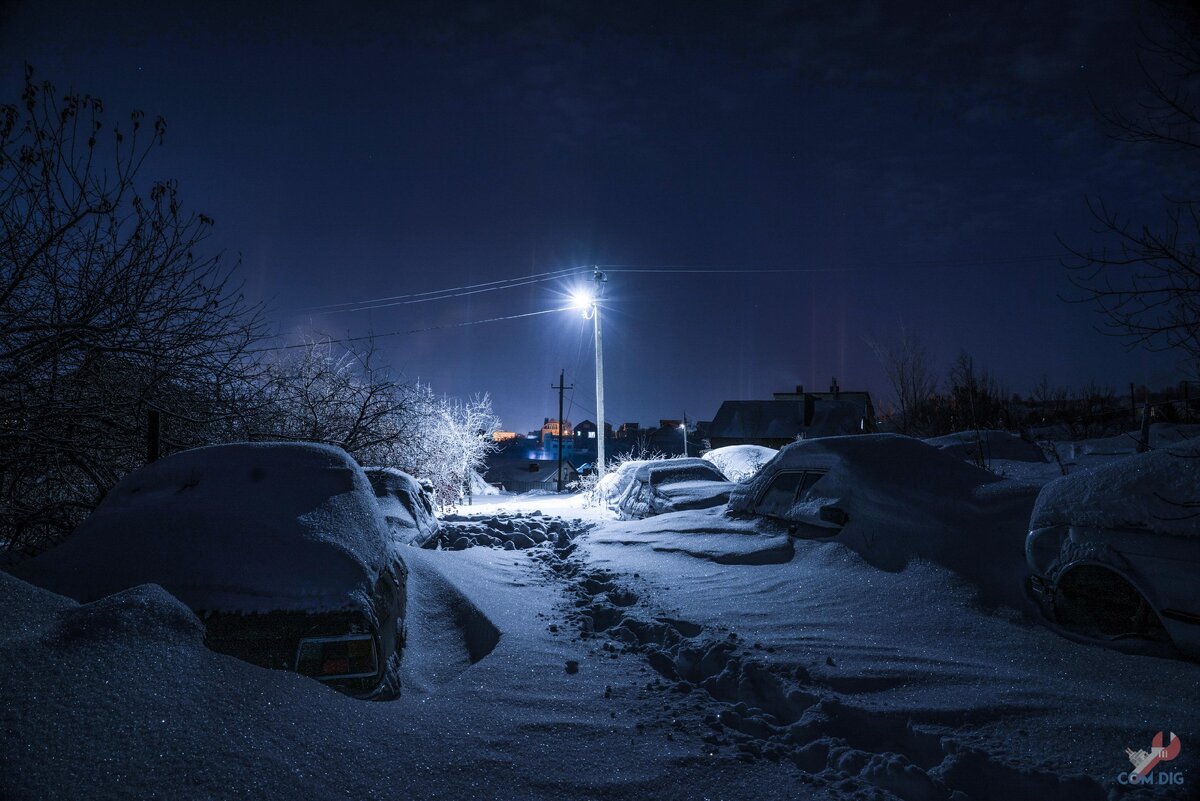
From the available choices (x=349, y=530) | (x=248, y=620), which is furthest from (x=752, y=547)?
(x=248, y=620)

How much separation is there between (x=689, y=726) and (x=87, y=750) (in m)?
2.60

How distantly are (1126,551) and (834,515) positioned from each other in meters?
2.48

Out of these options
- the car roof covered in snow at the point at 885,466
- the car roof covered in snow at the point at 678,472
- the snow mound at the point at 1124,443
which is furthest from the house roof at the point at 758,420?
the car roof covered in snow at the point at 885,466

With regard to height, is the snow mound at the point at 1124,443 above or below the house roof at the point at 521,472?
above

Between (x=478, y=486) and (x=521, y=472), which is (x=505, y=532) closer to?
(x=478, y=486)

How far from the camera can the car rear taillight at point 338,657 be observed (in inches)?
105

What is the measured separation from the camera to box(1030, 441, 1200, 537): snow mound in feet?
11.1

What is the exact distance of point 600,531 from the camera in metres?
9.75

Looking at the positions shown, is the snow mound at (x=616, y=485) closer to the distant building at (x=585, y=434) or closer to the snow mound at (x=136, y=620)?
the snow mound at (x=136, y=620)

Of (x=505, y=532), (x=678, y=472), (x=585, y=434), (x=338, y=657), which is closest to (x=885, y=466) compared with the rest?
(x=338, y=657)

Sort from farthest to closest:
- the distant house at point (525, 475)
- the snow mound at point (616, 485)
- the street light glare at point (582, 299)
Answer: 1. the distant house at point (525, 475)
2. the street light glare at point (582, 299)
3. the snow mound at point (616, 485)

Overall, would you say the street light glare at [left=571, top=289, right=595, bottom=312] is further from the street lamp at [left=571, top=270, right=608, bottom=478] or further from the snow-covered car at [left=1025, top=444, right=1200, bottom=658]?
the snow-covered car at [left=1025, top=444, right=1200, bottom=658]

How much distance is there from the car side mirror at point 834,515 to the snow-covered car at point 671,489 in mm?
3431

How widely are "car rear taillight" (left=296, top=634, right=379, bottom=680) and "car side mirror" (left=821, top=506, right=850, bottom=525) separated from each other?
4749mm
